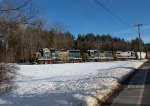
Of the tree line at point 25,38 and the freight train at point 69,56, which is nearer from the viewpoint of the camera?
the tree line at point 25,38

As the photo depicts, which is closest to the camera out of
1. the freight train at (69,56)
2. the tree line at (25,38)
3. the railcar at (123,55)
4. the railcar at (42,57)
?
the tree line at (25,38)

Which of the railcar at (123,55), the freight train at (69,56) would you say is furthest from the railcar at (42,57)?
the railcar at (123,55)

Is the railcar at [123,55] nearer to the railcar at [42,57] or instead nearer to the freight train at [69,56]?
the freight train at [69,56]

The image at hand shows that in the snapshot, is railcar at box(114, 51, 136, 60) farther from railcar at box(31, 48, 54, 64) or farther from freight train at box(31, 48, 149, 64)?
railcar at box(31, 48, 54, 64)

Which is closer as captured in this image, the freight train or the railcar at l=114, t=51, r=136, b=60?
the freight train

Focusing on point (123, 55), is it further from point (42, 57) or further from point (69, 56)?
point (42, 57)

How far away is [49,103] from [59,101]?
1.55 feet

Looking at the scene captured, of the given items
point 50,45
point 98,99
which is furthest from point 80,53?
point 98,99

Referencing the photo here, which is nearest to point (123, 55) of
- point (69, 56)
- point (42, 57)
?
point (69, 56)

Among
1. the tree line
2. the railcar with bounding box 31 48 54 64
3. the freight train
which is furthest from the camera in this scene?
the freight train

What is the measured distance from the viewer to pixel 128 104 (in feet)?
43.8

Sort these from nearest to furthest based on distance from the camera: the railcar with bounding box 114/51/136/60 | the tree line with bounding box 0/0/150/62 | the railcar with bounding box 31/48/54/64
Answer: the tree line with bounding box 0/0/150/62
the railcar with bounding box 31/48/54/64
the railcar with bounding box 114/51/136/60

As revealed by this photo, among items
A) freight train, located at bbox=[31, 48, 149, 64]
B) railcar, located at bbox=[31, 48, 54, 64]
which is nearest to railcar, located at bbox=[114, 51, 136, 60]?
freight train, located at bbox=[31, 48, 149, 64]

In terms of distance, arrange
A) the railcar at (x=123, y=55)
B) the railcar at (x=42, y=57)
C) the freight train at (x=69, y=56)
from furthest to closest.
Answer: the railcar at (x=123, y=55) < the freight train at (x=69, y=56) < the railcar at (x=42, y=57)
